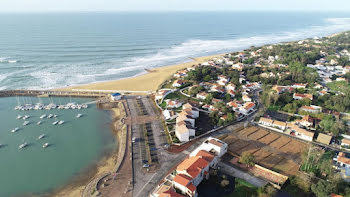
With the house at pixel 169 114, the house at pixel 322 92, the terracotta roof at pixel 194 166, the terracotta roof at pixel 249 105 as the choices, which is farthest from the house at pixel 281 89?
the terracotta roof at pixel 194 166

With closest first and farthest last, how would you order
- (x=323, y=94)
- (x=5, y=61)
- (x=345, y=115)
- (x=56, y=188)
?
(x=56, y=188) → (x=345, y=115) → (x=323, y=94) → (x=5, y=61)

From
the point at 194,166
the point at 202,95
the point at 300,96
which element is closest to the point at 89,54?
the point at 202,95

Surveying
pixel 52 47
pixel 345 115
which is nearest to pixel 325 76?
pixel 345 115

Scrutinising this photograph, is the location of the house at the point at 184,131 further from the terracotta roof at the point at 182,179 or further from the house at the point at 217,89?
the house at the point at 217,89

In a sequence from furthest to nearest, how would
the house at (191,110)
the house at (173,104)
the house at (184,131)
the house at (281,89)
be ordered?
the house at (281,89)
the house at (173,104)
the house at (191,110)
the house at (184,131)

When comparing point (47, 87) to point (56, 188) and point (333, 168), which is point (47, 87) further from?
point (333, 168)
